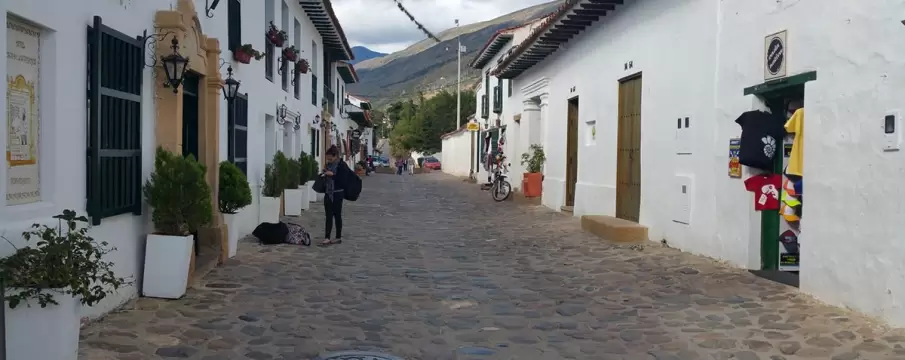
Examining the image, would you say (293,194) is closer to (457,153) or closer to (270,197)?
(270,197)

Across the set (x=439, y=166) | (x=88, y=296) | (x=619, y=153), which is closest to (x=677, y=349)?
(x=88, y=296)

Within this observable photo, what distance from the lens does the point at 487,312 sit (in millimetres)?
6812

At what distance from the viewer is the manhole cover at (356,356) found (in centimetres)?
518

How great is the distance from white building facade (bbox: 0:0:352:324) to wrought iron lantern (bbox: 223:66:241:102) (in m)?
0.10

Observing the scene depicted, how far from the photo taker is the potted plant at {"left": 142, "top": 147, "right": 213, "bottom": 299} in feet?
22.2

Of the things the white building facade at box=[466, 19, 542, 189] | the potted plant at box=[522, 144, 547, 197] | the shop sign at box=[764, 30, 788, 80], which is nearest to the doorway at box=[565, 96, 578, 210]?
the potted plant at box=[522, 144, 547, 197]

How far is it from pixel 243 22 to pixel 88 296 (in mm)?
7579

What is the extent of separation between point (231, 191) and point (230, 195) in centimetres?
5

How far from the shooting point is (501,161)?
23797 mm

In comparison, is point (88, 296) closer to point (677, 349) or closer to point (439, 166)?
point (677, 349)

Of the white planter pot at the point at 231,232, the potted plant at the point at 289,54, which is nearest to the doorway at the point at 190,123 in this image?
the white planter pot at the point at 231,232

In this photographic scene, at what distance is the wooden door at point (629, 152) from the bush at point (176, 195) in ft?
23.4

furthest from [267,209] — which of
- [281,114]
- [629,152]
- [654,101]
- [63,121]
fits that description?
[63,121]

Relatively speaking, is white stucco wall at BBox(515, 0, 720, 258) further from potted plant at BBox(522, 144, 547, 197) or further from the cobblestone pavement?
potted plant at BBox(522, 144, 547, 197)
